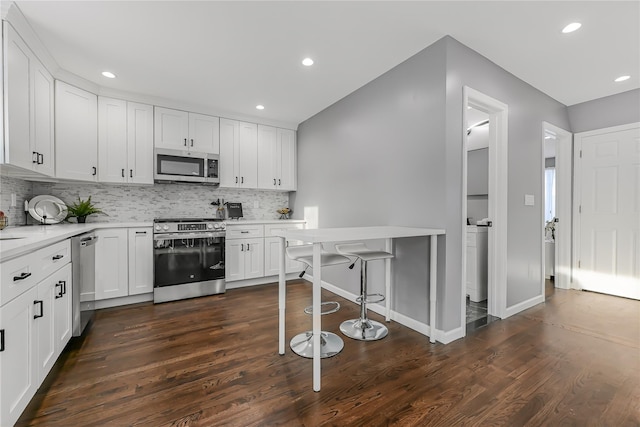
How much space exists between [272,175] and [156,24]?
8.30 feet

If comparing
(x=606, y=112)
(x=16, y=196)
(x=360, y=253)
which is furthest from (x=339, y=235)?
(x=606, y=112)

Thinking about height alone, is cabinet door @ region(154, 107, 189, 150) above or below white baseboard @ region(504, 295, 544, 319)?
above

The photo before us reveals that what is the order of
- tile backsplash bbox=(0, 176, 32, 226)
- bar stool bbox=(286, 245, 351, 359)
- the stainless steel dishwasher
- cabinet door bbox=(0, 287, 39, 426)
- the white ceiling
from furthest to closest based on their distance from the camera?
tile backsplash bbox=(0, 176, 32, 226), the stainless steel dishwasher, bar stool bbox=(286, 245, 351, 359), the white ceiling, cabinet door bbox=(0, 287, 39, 426)

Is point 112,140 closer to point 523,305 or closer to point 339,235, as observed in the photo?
point 339,235

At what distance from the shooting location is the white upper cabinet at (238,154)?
4.07 m

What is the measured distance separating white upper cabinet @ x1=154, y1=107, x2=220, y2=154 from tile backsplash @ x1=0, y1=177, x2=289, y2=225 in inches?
23.7

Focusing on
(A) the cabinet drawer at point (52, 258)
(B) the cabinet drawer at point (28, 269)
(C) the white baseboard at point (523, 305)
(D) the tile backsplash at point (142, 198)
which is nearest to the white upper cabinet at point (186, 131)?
(D) the tile backsplash at point (142, 198)

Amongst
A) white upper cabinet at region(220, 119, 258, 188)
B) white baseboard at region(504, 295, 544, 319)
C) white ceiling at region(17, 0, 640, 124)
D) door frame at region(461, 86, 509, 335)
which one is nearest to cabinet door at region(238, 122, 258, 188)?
white upper cabinet at region(220, 119, 258, 188)

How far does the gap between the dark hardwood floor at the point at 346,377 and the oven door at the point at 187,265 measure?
0.58 m

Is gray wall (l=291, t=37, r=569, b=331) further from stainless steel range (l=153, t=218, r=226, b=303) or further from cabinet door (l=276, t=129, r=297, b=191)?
stainless steel range (l=153, t=218, r=226, b=303)

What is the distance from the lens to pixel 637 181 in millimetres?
3291

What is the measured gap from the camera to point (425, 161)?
97.1 inches

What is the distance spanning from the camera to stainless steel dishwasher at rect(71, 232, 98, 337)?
2.22 m

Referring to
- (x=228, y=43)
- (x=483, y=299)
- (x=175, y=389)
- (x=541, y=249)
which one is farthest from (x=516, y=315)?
(x=228, y=43)
